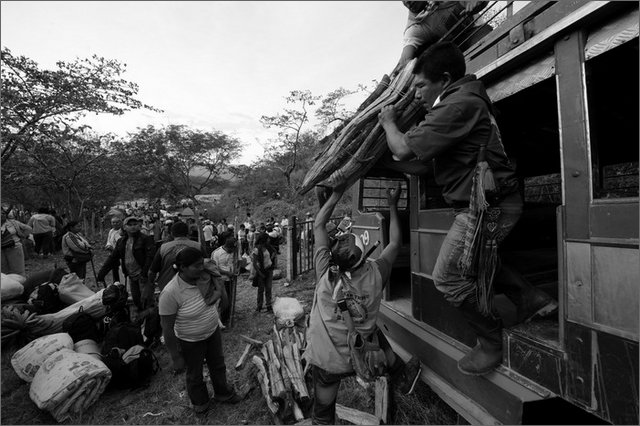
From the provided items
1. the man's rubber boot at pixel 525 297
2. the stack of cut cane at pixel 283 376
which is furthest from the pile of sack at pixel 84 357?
the man's rubber boot at pixel 525 297

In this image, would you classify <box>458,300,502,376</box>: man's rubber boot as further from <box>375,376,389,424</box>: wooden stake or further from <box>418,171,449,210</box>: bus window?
<box>418,171,449,210</box>: bus window

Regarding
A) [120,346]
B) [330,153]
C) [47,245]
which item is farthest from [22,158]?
[330,153]

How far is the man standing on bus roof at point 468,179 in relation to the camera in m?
1.85

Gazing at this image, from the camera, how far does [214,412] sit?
11.2ft

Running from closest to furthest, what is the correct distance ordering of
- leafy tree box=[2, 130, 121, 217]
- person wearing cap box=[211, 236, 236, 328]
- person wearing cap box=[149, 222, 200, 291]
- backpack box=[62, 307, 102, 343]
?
backpack box=[62, 307, 102, 343], person wearing cap box=[149, 222, 200, 291], person wearing cap box=[211, 236, 236, 328], leafy tree box=[2, 130, 121, 217]

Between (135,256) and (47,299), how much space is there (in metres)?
1.49

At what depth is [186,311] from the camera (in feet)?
10.4

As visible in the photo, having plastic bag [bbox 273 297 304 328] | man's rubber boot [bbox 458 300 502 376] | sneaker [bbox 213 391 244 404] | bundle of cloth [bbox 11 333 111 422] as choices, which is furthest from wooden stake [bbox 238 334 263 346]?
man's rubber boot [bbox 458 300 502 376]

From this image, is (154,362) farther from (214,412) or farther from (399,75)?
(399,75)

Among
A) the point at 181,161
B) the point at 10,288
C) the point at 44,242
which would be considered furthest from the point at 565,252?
the point at 181,161

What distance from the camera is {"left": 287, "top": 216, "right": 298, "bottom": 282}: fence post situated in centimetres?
872

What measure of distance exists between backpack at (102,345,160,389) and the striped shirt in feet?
3.93

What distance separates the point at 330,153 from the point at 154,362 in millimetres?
3741

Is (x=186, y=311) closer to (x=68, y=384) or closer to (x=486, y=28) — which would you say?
(x=68, y=384)
